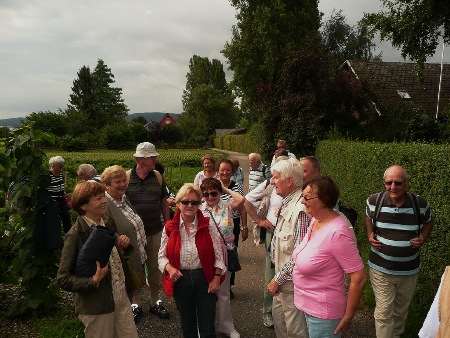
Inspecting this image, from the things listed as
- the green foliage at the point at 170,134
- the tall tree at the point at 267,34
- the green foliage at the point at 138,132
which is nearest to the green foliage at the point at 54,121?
the green foliage at the point at 138,132

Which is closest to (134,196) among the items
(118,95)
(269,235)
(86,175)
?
(86,175)

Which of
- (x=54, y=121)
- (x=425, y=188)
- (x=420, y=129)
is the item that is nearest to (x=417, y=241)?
(x=425, y=188)

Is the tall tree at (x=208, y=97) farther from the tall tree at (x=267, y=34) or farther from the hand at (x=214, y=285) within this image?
the hand at (x=214, y=285)

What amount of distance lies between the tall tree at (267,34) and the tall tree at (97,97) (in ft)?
156

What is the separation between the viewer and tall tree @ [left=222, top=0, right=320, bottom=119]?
1058 inches

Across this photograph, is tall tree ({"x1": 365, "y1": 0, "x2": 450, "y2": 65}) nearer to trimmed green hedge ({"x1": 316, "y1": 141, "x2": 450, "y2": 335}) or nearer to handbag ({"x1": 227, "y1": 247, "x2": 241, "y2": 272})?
trimmed green hedge ({"x1": 316, "y1": 141, "x2": 450, "y2": 335})

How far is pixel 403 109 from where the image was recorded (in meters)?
16.5

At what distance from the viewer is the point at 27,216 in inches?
174

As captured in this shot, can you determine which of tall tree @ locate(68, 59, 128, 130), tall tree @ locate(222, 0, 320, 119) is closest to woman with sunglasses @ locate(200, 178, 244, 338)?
tall tree @ locate(222, 0, 320, 119)

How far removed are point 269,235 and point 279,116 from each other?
12.6 m

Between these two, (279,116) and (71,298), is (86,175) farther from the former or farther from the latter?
(279,116)

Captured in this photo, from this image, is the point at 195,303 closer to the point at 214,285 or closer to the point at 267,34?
the point at 214,285

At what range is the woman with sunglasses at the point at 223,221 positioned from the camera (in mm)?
4273

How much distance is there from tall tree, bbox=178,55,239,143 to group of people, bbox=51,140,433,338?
214 feet
